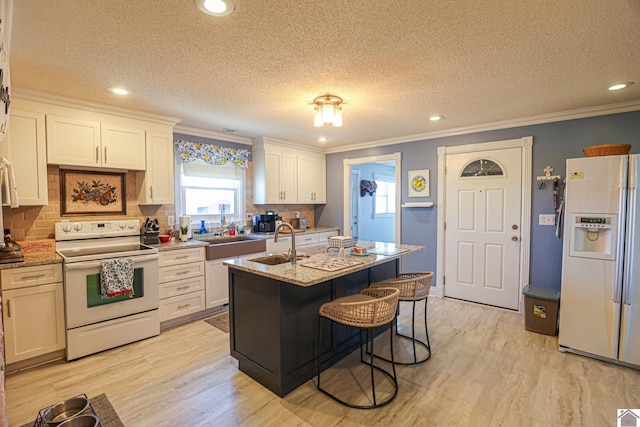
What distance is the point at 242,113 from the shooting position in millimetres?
3436

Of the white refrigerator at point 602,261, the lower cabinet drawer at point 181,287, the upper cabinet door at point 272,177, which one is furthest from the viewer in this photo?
the upper cabinet door at point 272,177

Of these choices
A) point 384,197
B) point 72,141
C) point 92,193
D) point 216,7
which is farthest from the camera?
point 384,197

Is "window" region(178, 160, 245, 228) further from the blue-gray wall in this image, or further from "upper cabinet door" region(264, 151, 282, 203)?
the blue-gray wall

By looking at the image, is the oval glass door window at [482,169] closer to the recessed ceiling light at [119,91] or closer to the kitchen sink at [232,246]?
the kitchen sink at [232,246]

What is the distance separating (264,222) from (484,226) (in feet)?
10.1

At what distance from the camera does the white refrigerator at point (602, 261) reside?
2.54 m

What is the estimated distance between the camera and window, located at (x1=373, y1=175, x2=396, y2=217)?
738cm

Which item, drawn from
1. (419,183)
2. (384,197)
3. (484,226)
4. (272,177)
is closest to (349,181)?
(419,183)

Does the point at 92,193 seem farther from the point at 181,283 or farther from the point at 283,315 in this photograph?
the point at 283,315

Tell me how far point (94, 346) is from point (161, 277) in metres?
Result: 0.81

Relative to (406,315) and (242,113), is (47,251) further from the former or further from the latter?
(406,315)

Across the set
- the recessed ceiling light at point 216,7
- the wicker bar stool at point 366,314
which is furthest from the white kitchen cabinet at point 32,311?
the recessed ceiling light at point 216,7

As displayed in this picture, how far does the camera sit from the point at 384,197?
7.71 meters

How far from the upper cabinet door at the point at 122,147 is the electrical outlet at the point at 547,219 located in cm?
461
